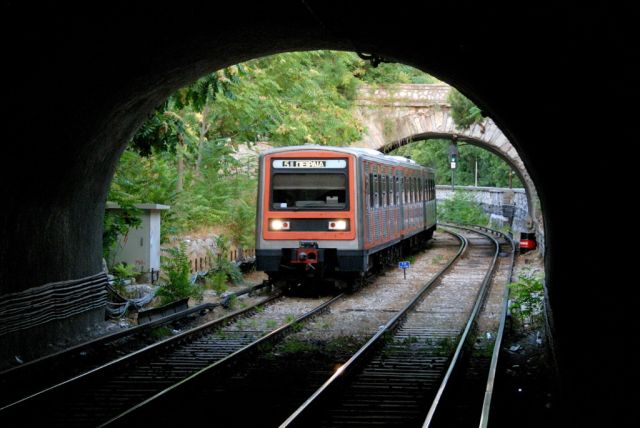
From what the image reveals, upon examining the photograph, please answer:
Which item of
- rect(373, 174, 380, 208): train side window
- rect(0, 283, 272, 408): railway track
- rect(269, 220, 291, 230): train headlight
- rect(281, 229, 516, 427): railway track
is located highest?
rect(373, 174, 380, 208): train side window

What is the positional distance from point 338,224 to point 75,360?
7.00 m

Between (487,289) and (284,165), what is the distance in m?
4.70

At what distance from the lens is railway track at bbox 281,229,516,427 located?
748cm

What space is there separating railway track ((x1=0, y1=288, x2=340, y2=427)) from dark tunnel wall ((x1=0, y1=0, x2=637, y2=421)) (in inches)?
61.7

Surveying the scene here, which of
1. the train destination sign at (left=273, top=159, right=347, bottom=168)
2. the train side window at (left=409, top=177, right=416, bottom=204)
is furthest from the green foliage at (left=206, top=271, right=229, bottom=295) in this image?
the train side window at (left=409, top=177, right=416, bottom=204)

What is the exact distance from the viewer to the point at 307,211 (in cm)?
1599

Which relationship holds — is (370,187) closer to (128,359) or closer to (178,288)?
(178,288)

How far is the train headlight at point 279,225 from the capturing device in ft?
52.7

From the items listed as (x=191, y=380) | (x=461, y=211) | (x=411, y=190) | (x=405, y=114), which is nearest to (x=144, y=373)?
(x=191, y=380)

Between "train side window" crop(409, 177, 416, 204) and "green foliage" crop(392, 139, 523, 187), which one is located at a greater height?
"green foliage" crop(392, 139, 523, 187)

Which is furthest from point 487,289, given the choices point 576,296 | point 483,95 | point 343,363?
point 576,296

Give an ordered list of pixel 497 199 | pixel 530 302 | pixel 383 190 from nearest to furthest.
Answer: pixel 530 302 → pixel 383 190 → pixel 497 199

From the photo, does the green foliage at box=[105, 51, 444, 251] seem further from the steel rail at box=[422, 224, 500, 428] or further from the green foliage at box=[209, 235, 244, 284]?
the steel rail at box=[422, 224, 500, 428]

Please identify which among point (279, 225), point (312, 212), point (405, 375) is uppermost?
point (312, 212)
